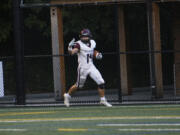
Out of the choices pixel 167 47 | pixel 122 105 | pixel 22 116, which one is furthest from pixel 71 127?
pixel 167 47

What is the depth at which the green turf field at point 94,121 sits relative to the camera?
11.9m

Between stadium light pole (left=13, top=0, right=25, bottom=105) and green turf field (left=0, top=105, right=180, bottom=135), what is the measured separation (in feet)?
7.85

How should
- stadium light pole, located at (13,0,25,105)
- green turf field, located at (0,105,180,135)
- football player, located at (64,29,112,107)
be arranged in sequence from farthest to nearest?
1. stadium light pole, located at (13,0,25,105)
2. football player, located at (64,29,112,107)
3. green turf field, located at (0,105,180,135)

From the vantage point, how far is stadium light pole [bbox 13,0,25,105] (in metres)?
19.0

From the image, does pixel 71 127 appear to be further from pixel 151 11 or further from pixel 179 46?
pixel 179 46

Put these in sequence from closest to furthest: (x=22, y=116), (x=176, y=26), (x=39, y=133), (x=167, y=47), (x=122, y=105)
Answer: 1. (x=39, y=133)
2. (x=22, y=116)
3. (x=122, y=105)
4. (x=176, y=26)
5. (x=167, y=47)

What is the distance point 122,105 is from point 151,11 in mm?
2756

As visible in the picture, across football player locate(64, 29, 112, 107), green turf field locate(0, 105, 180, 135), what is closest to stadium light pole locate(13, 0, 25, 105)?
football player locate(64, 29, 112, 107)

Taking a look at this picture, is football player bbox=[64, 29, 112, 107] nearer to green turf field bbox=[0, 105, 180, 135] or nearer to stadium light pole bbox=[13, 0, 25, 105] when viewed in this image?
green turf field bbox=[0, 105, 180, 135]

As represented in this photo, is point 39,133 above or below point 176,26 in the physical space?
below

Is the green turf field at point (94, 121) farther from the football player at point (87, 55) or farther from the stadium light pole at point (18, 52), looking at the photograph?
the stadium light pole at point (18, 52)

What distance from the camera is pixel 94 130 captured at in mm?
12078

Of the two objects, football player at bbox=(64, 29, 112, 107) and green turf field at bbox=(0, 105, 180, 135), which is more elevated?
football player at bbox=(64, 29, 112, 107)

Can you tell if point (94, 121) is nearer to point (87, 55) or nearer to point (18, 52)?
point (87, 55)
